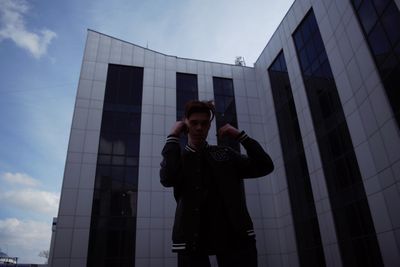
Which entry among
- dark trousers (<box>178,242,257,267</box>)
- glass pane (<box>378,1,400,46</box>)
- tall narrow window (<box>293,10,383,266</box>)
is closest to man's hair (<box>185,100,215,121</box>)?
dark trousers (<box>178,242,257,267</box>)

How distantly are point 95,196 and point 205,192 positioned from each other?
60.7 ft

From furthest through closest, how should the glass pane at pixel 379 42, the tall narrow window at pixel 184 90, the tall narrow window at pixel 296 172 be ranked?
the tall narrow window at pixel 184 90 → the tall narrow window at pixel 296 172 → the glass pane at pixel 379 42

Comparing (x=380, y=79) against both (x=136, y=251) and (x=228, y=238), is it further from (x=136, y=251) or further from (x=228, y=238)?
(x=136, y=251)

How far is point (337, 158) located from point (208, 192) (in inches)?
628

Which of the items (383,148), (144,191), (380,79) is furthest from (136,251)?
(380,79)

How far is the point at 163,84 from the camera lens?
941 inches

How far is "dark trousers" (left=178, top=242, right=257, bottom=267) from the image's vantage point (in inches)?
75.4

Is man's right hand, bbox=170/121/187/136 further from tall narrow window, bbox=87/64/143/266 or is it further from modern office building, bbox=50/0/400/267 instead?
tall narrow window, bbox=87/64/143/266

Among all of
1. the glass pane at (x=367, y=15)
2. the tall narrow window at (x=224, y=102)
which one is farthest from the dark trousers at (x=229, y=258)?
the tall narrow window at (x=224, y=102)

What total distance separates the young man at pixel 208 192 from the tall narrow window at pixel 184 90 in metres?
20.9

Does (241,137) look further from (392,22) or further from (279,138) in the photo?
(279,138)

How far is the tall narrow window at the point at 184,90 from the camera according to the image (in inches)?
929

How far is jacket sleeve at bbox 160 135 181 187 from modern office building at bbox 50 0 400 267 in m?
13.0

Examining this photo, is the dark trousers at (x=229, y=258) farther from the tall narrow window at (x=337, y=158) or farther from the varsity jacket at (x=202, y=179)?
the tall narrow window at (x=337, y=158)
